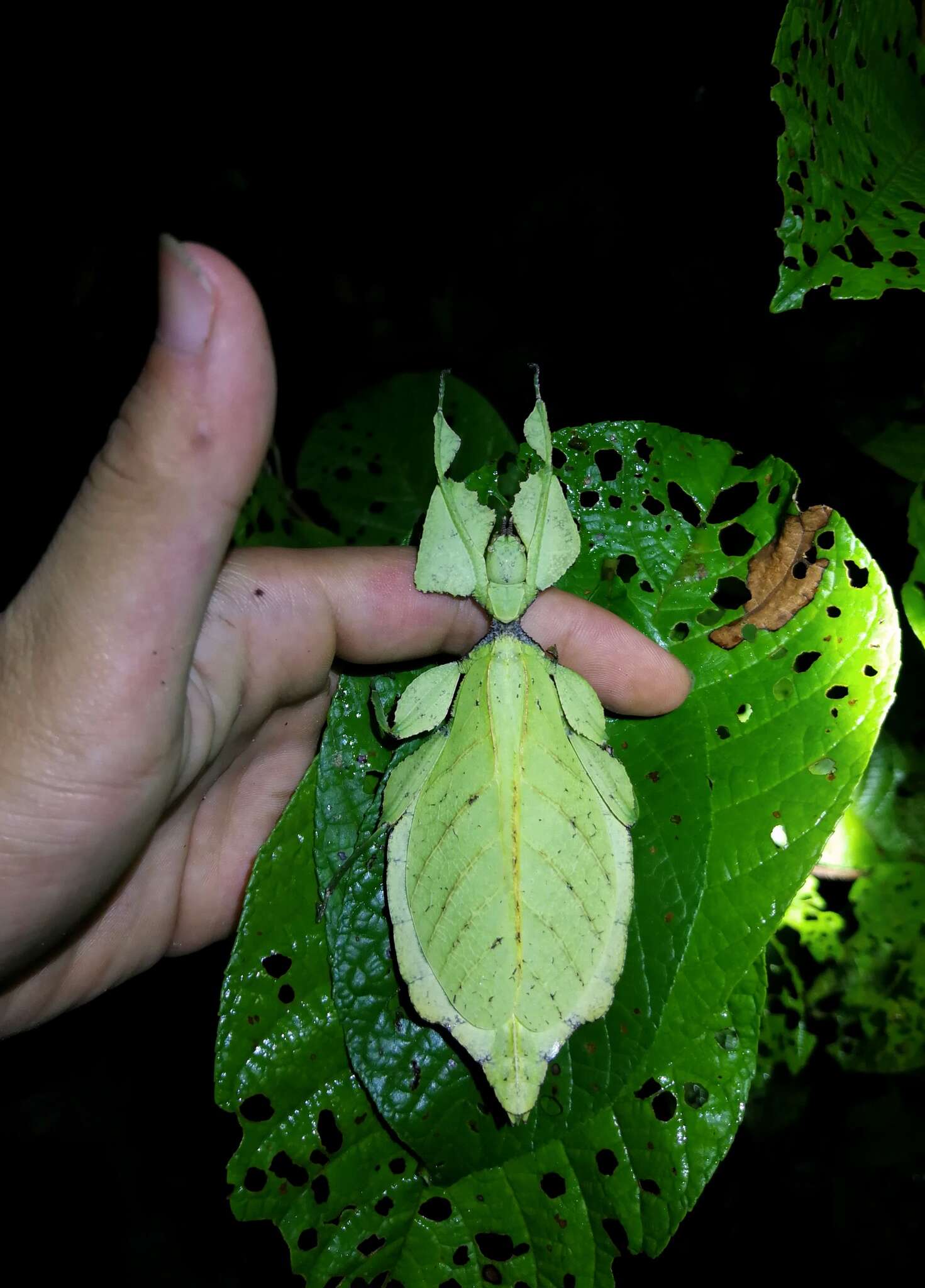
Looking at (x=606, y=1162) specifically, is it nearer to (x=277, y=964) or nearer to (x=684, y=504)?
(x=277, y=964)

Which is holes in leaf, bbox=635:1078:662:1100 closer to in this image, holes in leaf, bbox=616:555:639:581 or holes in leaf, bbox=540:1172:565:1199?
holes in leaf, bbox=540:1172:565:1199

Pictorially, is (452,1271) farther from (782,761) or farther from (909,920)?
(909,920)

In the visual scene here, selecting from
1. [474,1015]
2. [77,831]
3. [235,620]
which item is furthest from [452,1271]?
[235,620]

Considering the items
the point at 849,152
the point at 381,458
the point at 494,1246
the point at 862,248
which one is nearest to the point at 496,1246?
the point at 494,1246

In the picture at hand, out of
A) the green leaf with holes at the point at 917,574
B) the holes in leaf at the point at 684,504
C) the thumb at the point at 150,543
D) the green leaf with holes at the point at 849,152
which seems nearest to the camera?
the thumb at the point at 150,543

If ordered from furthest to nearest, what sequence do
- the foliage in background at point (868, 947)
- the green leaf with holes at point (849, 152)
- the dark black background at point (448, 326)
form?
1. the dark black background at point (448, 326)
2. the foliage in background at point (868, 947)
3. the green leaf with holes at point (849, 152)

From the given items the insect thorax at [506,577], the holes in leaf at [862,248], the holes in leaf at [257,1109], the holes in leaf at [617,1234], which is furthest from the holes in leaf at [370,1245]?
the holes in leaf at [862,248]

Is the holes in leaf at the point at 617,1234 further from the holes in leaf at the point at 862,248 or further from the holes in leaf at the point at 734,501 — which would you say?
the holes in leaf at the point at 862,248
